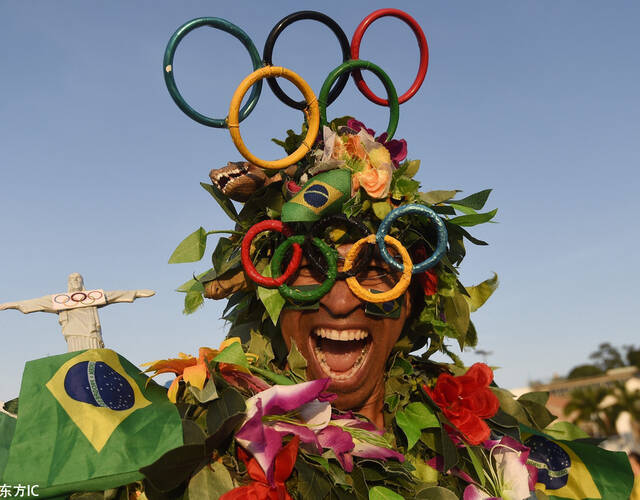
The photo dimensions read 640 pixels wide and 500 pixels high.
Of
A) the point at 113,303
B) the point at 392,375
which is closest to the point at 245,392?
the point at 113,303

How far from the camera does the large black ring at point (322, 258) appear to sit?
9.01 feet

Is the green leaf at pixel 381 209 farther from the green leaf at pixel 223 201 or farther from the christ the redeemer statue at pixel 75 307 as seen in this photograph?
the christ the redeemer statue at pixel 75 307

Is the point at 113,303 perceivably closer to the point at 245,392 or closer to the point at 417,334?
the point at 245,392

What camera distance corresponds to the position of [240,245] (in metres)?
2.95

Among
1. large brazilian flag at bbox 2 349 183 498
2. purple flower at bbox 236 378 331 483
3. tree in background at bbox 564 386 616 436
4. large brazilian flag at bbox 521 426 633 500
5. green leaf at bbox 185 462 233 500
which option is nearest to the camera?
large brazilian flag at bbox 2 349 183 498

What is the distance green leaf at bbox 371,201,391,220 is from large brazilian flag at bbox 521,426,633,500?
4.40 ft

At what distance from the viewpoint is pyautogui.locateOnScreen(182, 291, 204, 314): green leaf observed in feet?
10.1

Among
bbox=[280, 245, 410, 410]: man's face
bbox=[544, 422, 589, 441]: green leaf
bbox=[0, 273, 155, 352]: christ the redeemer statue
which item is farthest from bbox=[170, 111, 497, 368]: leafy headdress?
bbox=[544, 422, 589, 441]: green leaf

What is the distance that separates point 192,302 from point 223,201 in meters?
0.52

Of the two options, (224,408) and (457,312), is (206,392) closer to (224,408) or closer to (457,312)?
(224,408)

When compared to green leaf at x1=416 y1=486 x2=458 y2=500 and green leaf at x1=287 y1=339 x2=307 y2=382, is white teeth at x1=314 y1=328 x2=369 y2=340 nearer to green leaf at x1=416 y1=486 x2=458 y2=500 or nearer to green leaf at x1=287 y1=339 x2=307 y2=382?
green leaf at x1=287 y1=339 x2=307 y2=382

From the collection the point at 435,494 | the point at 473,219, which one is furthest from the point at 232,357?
the point at 473,219

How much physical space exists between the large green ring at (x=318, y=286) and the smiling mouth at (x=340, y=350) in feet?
0.54

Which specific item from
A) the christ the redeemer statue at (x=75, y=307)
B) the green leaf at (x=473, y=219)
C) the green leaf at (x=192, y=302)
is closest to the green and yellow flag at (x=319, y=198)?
the green leaf at (x=473, y=219)
